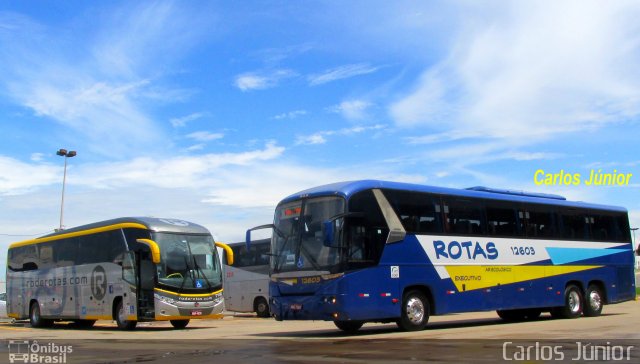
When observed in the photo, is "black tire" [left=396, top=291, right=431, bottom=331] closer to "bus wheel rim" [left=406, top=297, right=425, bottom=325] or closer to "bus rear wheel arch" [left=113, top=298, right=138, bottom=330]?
"bus wheel rim" [left=406, top=297, right=425, bottom=325]

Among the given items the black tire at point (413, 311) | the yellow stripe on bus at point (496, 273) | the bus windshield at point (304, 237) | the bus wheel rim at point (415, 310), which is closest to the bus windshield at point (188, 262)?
the bus windshield at point (304, 237)

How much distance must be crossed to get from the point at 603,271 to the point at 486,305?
5.76m

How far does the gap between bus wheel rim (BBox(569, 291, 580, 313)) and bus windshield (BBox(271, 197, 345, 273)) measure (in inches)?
366

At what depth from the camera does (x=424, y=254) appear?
15.9 m

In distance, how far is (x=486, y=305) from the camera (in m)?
17.4

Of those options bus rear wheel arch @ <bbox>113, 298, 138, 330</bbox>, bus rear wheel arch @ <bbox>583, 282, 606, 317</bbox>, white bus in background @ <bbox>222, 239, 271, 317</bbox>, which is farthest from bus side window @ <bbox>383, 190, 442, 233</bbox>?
white bus in background @ <bbox>222, 239, 271, 317</bbox>

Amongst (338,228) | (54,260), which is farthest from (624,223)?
(54,260)

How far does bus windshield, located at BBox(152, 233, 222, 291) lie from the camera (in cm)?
1991

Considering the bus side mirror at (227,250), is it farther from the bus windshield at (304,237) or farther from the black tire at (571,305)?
the black tire at (571,305)

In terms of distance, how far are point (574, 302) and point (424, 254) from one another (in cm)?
693

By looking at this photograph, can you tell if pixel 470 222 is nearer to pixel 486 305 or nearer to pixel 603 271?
pixel 486 305

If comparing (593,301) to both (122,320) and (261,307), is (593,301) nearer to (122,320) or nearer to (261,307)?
(261,307)

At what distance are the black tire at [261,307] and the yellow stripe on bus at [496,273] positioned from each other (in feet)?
43.9

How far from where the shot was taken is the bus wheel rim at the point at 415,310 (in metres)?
15.6
